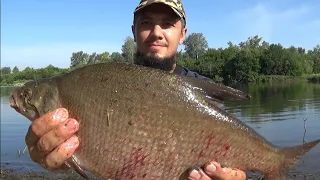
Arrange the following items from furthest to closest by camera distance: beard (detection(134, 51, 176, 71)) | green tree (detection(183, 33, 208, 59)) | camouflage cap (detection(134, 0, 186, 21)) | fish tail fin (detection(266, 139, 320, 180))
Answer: green tree (detection(183, 33, 208, 59)) < beard (detection(134, 51, 176, 71)) < camouflage cap (detection(134, 0, 186, 21)) < fish tail fin (detection(266, 139, 320, 180))

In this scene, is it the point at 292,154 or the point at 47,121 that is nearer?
the point at 47,121

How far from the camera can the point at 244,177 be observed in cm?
311

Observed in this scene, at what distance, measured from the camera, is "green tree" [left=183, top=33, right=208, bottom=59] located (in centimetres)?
14025

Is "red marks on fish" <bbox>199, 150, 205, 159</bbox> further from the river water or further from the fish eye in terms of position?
the river water

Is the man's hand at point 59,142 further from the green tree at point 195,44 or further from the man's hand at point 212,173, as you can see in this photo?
the green tree at point 195,44

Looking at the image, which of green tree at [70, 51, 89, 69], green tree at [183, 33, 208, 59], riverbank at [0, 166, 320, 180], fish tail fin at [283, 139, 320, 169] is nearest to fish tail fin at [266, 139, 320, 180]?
fish tail fin at [283, 139, 320, 169]

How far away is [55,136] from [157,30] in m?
1.76

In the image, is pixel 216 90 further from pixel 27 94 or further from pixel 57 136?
pixel 27 94

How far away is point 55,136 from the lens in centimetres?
289

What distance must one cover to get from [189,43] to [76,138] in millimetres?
142535

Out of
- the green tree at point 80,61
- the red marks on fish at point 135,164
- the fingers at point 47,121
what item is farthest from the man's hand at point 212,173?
the green tree at point 80,61

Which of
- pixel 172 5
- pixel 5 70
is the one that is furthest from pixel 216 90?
pixel 5 70

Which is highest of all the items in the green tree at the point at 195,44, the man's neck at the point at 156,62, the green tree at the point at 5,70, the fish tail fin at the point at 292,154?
the green tree at the point at 195,44

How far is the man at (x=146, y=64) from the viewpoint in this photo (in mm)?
2863
